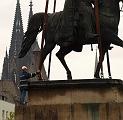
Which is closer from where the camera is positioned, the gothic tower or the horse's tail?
the horse's tail

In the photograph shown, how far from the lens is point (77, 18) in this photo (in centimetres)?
1462

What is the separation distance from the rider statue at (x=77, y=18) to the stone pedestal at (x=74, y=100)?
1534 millimetres

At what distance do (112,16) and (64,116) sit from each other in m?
3.16

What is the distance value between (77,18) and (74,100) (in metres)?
2.23

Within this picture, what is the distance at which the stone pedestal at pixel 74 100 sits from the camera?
1319cm

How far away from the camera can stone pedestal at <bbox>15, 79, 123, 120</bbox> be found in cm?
1319

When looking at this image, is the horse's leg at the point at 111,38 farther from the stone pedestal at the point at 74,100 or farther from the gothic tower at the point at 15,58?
the gothic tower at the point at 15,58

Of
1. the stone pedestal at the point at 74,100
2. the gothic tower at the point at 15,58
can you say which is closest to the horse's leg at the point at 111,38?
the stone pedestal at the point at 74,100

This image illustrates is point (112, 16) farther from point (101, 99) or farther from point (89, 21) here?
point (101, 99)

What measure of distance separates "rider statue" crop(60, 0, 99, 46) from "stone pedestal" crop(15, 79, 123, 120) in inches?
60.4

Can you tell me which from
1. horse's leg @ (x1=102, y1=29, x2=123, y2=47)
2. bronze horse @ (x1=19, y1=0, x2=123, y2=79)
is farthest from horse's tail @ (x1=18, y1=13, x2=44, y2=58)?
horse's leg @ (x1=102, y1=29, x2=123, y2=47)

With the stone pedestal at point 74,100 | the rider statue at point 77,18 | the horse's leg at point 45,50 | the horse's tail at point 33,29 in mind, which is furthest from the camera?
the horse's tail at point 33,29

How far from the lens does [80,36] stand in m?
14.8

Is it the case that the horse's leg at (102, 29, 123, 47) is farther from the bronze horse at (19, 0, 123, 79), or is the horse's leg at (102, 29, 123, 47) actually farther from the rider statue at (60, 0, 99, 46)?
the rider statue at (60, 0, 99, 46)
